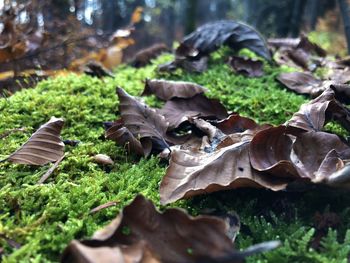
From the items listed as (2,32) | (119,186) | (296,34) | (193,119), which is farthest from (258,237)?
(296,34)

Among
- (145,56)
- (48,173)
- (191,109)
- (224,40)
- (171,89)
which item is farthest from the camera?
(145,56)

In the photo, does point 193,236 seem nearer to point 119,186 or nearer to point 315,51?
point 119,186

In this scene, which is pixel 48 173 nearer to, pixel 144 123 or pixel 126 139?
pixel 126 139

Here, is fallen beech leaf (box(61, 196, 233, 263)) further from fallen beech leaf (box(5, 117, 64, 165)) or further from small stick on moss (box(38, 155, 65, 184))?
fallen beech leaf (box(5, 117, 64, 165))

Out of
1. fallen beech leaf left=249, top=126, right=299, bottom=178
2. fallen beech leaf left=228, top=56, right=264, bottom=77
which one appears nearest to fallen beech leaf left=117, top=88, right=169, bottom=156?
fallen beech leaf left=249, top=126, right=299, bottom=178

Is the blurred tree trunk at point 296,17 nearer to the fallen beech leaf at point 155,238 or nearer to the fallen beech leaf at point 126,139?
the fallen beech leaf at point 126,139

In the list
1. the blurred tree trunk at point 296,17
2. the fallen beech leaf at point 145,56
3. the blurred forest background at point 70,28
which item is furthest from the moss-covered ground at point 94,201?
the blurred tree trunk at point 296,17

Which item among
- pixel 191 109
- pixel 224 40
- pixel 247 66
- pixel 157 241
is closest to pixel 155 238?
pixel 157 241
